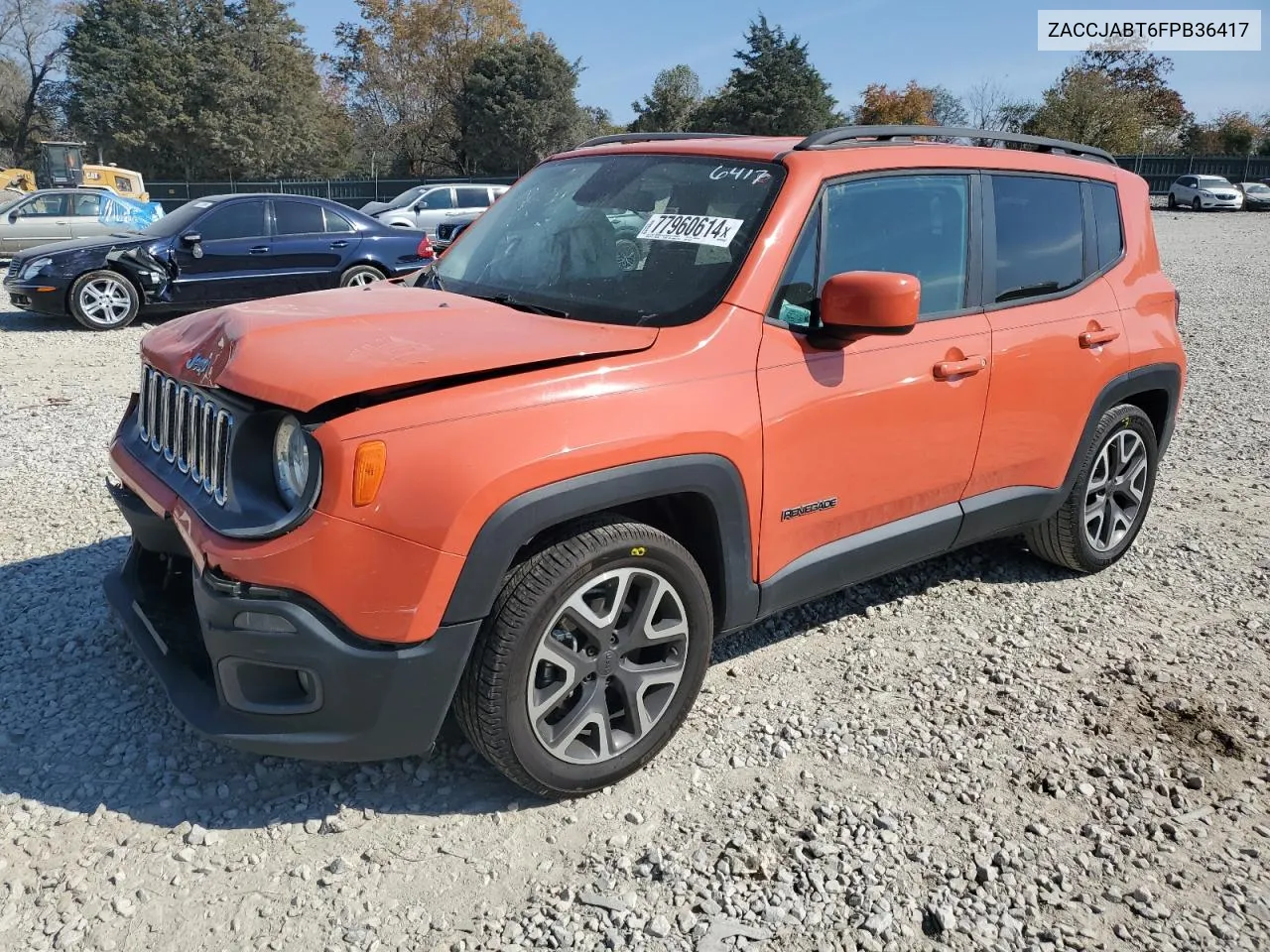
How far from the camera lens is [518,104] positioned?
156ft

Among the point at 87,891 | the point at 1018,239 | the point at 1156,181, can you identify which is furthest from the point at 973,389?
the point at 1156,181

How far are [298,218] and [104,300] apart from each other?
2305 millimetres

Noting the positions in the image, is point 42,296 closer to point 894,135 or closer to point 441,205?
point 894,135

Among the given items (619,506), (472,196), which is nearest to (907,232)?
(619,506)

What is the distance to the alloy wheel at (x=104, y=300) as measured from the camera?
34.9 ft

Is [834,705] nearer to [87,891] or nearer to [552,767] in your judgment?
[552,767]

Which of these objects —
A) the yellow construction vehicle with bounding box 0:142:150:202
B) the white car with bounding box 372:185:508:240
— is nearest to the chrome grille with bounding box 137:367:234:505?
the yellow construction vehicle with bounding box 0:142:150:202

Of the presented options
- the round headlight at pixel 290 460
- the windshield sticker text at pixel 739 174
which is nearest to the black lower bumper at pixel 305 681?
the round headlight at pixel 290 460

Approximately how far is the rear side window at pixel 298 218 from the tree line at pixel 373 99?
3858cm

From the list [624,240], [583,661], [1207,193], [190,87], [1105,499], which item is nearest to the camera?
[583,661]

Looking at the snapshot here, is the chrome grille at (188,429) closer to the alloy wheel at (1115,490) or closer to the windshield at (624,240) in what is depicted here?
the windshield at (624,240)

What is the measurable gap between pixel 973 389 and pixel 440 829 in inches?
92.0

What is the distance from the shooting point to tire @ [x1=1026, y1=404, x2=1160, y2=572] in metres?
4.30

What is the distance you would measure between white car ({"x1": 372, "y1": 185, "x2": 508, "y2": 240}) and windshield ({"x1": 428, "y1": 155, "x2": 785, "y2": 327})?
18.3 meters
